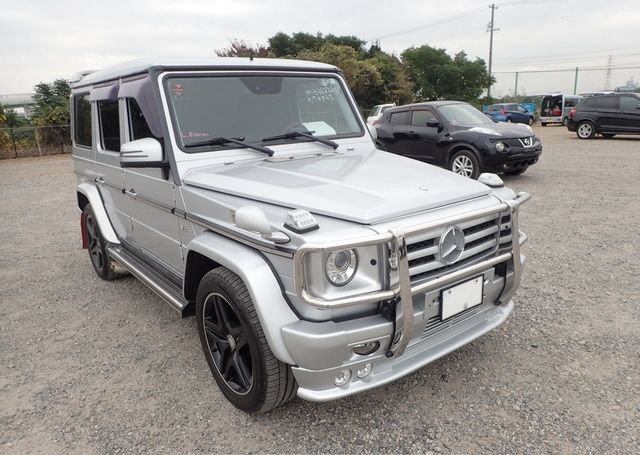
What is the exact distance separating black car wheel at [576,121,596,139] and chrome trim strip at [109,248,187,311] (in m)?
17.9

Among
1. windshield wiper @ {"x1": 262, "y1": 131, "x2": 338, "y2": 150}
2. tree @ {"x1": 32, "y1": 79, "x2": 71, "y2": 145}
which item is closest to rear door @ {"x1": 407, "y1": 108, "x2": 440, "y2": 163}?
windshield wiper @ {"x1": 262, "y1": 131, "x2": 338, "y2": 150}

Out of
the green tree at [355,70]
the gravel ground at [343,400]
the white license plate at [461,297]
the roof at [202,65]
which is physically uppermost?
the green tree at [355,70]

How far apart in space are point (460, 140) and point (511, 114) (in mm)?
19797

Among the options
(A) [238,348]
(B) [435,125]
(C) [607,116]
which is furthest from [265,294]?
(C) [607,116]

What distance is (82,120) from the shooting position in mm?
5020

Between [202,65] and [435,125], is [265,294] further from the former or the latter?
[435,125]

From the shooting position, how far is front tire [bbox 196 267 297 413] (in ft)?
8.05

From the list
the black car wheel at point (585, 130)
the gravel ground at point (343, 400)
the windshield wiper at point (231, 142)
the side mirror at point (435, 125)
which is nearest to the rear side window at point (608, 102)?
the black car wheel at point (585, 130)

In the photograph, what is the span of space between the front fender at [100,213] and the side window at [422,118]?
284 inches

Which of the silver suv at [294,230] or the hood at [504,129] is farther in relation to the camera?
the hood at [504,129]

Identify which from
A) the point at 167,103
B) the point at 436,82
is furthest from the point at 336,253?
the point at 436,82

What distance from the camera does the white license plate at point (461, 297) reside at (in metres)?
2.54

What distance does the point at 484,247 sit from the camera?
109 inches

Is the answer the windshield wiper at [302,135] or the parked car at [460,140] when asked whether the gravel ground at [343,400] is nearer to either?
the windshield wiper at [302,135]
